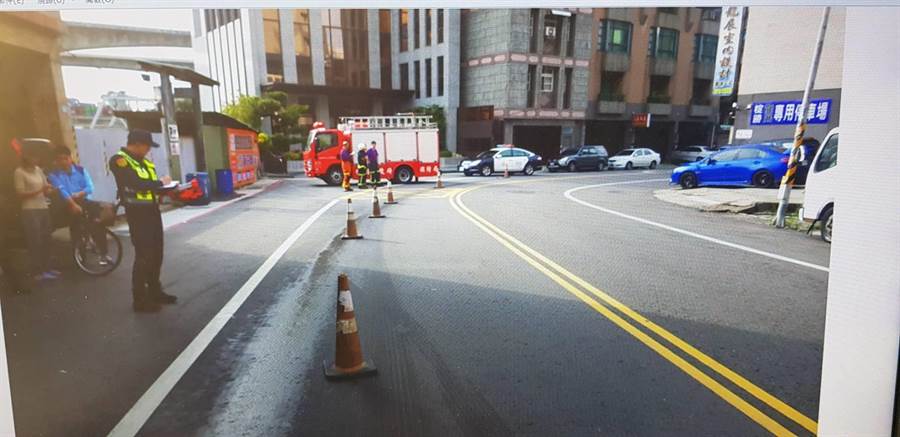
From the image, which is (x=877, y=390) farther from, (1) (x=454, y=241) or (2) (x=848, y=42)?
(1) (x=454, y=241)

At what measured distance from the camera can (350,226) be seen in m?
2.51

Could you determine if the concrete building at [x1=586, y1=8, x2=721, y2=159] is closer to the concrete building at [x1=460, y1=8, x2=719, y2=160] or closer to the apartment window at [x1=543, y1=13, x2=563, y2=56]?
the concrete building at [x1=460, y1=8, x2=719, y2=160]

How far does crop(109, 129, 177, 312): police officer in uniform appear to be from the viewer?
206 cm

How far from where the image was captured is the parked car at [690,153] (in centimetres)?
257

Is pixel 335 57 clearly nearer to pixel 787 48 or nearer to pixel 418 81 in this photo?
pixel 418 81

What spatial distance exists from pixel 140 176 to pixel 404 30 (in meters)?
1.62

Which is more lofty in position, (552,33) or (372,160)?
(552,33)

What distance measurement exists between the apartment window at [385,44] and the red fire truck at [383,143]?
0.25m

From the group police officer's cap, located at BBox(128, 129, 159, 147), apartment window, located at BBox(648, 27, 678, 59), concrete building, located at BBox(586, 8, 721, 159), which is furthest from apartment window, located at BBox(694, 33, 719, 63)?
police officer's cap, located at BBox(128, 129, 159, 147)

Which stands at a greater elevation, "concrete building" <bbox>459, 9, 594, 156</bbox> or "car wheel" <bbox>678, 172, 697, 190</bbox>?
"concrete building" <bbox>459, 9, 594, 156</bbox>

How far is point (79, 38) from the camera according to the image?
1910 millimetres

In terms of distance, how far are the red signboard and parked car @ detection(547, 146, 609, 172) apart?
0.82ft

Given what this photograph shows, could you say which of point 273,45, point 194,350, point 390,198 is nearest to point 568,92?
point 390,198

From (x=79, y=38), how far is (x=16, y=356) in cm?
162
